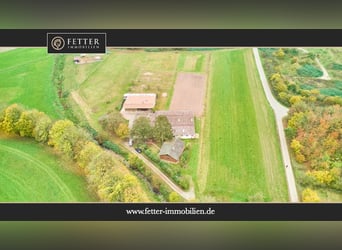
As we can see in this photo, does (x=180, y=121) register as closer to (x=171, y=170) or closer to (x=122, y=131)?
(x=171, y=170)

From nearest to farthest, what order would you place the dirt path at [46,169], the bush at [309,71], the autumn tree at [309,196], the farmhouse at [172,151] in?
the autumn tree at [309,196] → the dirt path at [46,169] → the farmhouse at [172,151] → the bush at [309,71]

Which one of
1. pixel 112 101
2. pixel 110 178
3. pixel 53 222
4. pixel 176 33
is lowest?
pixel 53 222

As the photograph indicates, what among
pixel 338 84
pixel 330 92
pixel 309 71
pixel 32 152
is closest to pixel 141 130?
pixel 32 152

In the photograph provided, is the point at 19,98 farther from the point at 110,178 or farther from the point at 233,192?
the point at 233,192

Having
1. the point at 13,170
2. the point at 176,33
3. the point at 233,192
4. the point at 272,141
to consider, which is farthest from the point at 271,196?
the point at 13,170

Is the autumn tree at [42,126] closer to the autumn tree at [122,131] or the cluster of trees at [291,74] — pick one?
the autumn tree at [122,131]

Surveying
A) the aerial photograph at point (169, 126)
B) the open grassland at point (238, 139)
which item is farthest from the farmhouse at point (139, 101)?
the open grassland at point (238, 139)
